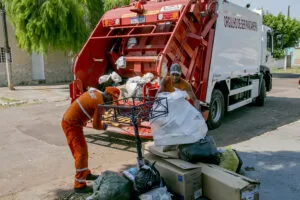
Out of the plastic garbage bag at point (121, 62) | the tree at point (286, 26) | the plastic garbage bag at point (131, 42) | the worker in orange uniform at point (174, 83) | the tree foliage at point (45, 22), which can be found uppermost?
the tree at point (286, 26)

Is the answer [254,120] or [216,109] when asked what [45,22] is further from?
[254,120]

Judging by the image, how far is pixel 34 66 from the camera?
52.5 feet

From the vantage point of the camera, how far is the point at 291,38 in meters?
26.5

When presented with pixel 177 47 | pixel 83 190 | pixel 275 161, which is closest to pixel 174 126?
pixel 83 190

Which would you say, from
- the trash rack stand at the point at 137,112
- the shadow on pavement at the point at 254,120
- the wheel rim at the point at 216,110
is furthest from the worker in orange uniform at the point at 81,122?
the wheel rim at the point at 216,110

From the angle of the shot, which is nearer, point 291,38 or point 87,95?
point 87,95

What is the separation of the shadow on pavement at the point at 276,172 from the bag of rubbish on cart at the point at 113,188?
1.48m

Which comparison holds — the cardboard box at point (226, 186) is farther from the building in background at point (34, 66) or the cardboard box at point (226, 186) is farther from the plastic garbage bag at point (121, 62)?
the building in background at point (34, 66)

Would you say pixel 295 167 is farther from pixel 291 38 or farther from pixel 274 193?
pixel 291 38

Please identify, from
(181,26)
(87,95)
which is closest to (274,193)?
(87,95)

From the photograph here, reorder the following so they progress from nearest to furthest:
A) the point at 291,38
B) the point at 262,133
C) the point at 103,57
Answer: the point at 262,133
the point at 103,57
the point at 291,38

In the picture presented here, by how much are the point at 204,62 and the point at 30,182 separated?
3610 millimetres

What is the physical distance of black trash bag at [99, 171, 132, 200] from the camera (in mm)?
2910

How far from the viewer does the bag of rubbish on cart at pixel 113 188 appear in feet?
9.55
